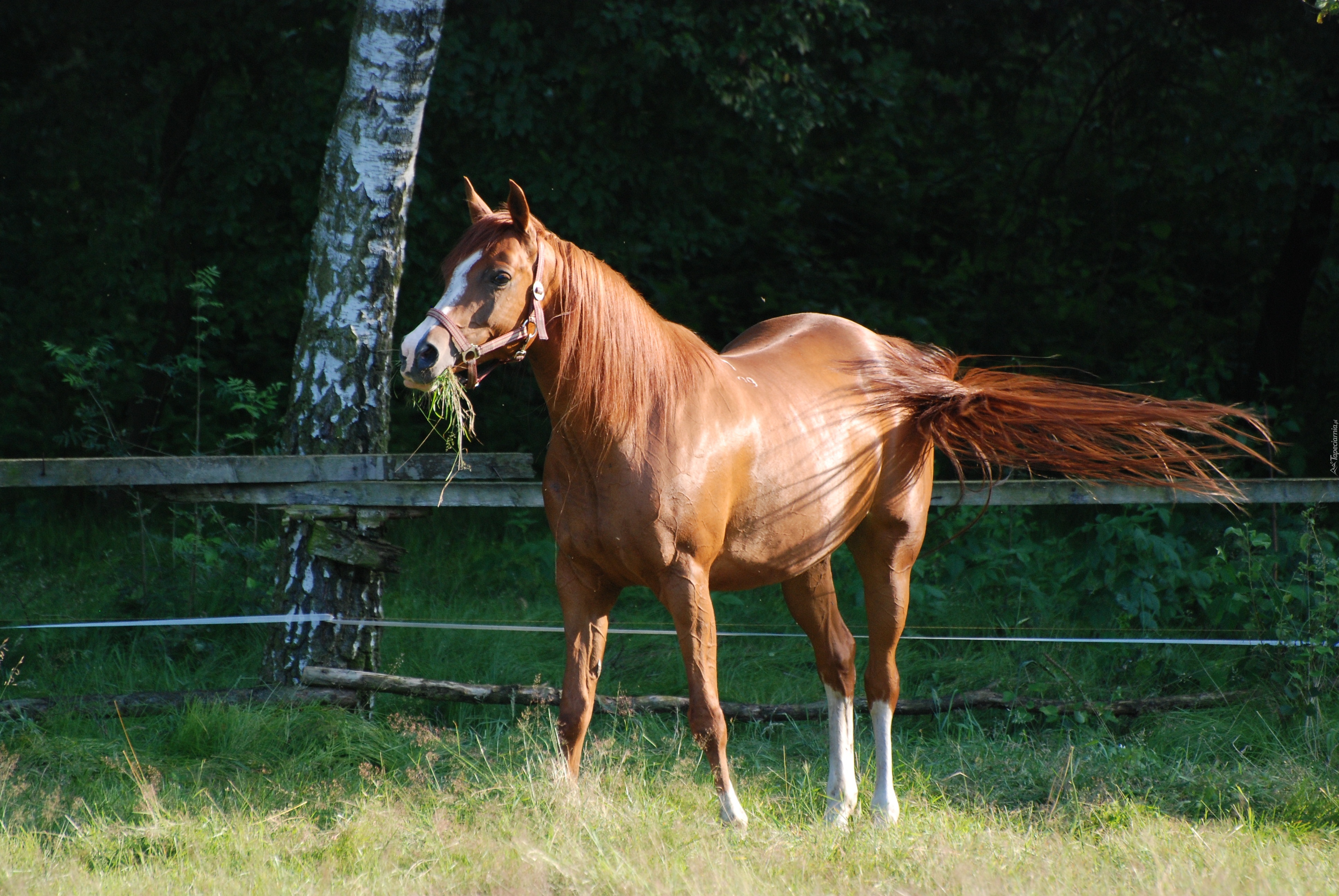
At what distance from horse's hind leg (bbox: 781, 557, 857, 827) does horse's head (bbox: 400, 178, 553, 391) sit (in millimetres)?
1521

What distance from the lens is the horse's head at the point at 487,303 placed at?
3051 mm

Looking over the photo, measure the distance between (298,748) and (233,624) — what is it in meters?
1.46

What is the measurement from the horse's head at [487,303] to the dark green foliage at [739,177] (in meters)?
3.69

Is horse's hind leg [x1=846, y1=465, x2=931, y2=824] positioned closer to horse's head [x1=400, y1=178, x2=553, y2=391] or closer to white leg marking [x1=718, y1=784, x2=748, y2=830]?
white leg marking [x1=718, y1=784, x2=748, y2=830]

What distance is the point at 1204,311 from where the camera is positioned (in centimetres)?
996

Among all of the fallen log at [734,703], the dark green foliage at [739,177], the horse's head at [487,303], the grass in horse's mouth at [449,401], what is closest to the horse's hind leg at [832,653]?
the fallen log at [734,703]

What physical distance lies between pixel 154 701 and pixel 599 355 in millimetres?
2578

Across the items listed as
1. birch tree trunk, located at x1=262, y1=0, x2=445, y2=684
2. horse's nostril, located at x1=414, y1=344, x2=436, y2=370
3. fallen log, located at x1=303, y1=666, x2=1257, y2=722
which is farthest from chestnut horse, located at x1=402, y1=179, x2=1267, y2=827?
birch tree trunk, located at x1=262, y1=0, x2=445, y2=684

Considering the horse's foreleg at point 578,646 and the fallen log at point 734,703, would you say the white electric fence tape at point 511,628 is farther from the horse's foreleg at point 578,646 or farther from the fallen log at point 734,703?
the horse's foreleg at point 578,646

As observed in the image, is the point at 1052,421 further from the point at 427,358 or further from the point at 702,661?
the point at 427,358

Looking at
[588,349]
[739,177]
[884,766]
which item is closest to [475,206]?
[588,349]

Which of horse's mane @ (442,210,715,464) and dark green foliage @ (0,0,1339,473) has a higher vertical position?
dark green foliage @ (0,0,1339,473)

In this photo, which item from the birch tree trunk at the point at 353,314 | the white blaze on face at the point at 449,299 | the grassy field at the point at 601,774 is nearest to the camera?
the white blaze on face at the point at 449,299

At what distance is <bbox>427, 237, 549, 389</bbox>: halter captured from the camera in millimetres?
3137
